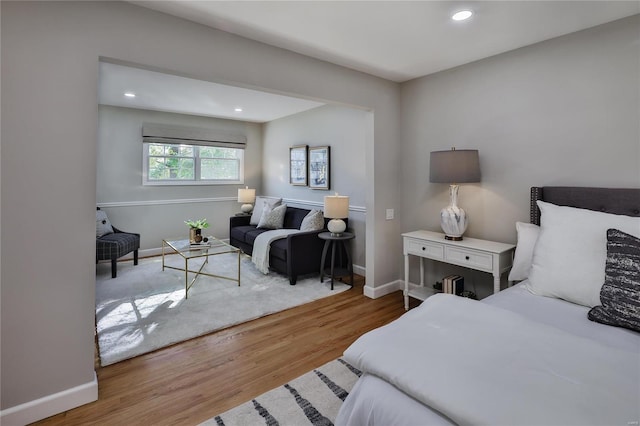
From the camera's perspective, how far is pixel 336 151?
15.4ft

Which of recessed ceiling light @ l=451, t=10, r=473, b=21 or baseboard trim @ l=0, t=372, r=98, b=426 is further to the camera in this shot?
recessed ceiling light @ l=451, t=10, r=473, b=21

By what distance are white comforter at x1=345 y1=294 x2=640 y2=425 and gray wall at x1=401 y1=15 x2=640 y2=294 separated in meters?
1.63

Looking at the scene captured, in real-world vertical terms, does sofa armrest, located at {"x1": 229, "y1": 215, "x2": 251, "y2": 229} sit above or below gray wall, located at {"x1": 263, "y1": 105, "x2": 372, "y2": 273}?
below

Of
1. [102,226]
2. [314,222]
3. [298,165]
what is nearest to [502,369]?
[314,222]

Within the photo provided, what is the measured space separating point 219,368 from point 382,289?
200cm

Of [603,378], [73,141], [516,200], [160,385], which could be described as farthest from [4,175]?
[516,200]

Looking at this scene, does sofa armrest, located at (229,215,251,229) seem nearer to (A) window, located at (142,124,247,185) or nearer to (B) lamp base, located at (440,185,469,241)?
(A) window, located at (142,124,247,185)

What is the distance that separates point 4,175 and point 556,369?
2630 mm

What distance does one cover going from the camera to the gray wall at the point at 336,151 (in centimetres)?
434

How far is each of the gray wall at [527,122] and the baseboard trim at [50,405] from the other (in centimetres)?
315

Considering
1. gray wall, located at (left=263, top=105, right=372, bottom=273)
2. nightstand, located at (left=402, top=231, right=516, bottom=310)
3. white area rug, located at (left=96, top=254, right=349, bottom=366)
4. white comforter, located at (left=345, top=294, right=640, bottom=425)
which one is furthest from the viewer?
gray wall, located at (left=263, top=105, right=372, bottom=273)

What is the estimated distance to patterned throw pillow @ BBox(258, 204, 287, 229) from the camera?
5.08 metres

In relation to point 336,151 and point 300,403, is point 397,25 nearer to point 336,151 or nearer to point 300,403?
point 336,151

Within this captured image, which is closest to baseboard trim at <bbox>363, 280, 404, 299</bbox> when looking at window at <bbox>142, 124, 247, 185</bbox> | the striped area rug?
the striped area rug
